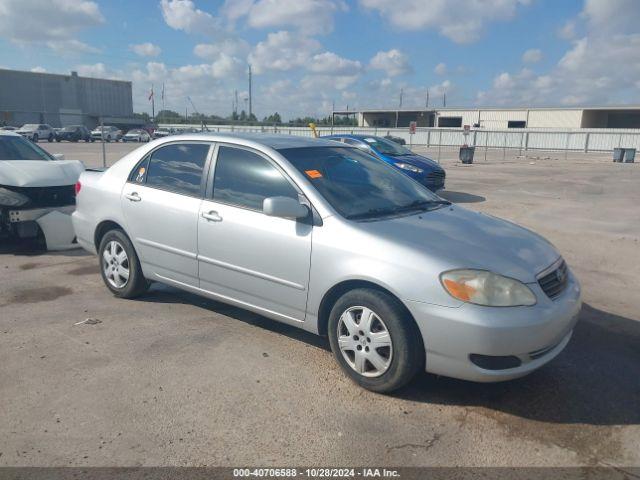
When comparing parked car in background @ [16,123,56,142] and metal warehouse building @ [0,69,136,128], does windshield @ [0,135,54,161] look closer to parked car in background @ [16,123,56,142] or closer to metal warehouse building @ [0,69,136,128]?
parked car in background @ [16,123,56,142]

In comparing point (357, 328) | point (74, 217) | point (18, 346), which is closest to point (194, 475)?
point (357, 328)

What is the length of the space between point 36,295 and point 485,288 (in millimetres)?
4553

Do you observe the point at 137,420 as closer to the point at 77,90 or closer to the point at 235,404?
the point at 235,404

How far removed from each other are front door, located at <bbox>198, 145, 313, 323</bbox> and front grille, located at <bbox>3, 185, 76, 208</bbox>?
3864mm

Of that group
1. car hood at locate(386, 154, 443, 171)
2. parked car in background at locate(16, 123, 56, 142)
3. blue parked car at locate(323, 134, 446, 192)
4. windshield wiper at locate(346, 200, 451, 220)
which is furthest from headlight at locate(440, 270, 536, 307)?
parked car in background at locate(16, 123, 56, 142)

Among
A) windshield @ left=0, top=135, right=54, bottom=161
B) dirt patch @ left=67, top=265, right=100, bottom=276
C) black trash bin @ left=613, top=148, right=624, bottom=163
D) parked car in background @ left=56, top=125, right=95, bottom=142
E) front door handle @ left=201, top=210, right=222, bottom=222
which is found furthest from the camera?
parked car in background @ left=56, top=125, right=95, bottom=142

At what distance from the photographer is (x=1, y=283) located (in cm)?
589

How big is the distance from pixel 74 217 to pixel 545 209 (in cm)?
968

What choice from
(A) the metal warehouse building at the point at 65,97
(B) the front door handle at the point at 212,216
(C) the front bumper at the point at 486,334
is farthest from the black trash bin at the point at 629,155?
(A) the metal warehouse building at the point at 65,97

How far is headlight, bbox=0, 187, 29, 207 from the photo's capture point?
6.87 metres

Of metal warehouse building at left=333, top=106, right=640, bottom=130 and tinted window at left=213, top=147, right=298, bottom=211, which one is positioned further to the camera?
metal warehouse building at left=333, top=106, right=640, bottom=130

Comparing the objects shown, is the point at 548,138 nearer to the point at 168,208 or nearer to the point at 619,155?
the point at 619,155

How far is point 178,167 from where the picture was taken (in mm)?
4832

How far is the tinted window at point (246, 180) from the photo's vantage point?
4102mm
